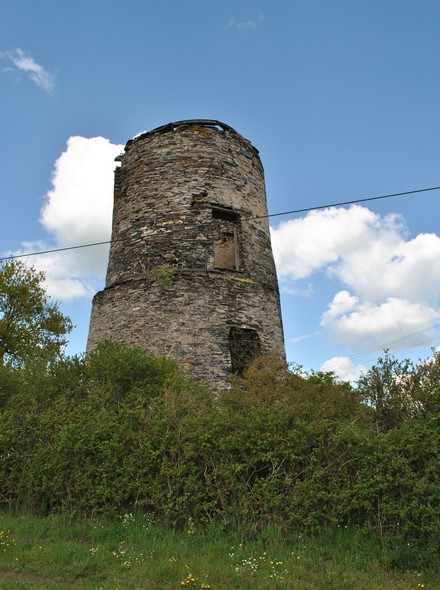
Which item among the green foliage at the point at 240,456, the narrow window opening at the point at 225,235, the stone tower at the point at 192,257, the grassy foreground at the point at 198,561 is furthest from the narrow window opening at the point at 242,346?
the grassy foreground at the point at 198,561

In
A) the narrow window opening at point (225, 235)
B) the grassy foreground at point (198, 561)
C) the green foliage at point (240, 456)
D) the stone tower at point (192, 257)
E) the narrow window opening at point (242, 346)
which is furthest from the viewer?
the narrow window opening at point (225, 235)

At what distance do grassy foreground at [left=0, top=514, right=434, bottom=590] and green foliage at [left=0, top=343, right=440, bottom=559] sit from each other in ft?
0.61

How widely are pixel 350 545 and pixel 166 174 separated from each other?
9.91 m

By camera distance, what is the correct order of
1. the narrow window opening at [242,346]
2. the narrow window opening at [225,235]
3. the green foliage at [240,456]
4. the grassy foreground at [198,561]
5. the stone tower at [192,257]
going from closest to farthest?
the grassy foreground at [198,561] < the green foliage at [240,456] < the stone tower at [192,257] < the narrow window opening at [242,346] < the narrow window opening at [225,235]

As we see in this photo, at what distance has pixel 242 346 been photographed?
36.5ft

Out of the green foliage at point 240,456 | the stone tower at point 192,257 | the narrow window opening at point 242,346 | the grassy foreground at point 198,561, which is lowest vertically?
the grassy foreground at point 198,561

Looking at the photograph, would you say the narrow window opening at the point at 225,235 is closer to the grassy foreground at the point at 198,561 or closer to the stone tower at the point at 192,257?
the stone tower at the point at 192,257

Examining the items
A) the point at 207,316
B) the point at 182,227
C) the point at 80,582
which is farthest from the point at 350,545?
the point at 182,227

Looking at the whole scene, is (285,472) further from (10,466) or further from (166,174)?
(166,174)

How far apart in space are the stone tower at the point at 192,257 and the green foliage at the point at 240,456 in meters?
3.41

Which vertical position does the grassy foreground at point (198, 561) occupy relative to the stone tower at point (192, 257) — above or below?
below

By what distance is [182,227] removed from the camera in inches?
457

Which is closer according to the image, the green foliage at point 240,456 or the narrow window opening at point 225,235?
the green foliage at point 240,456

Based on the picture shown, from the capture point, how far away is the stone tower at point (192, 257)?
1057cm
